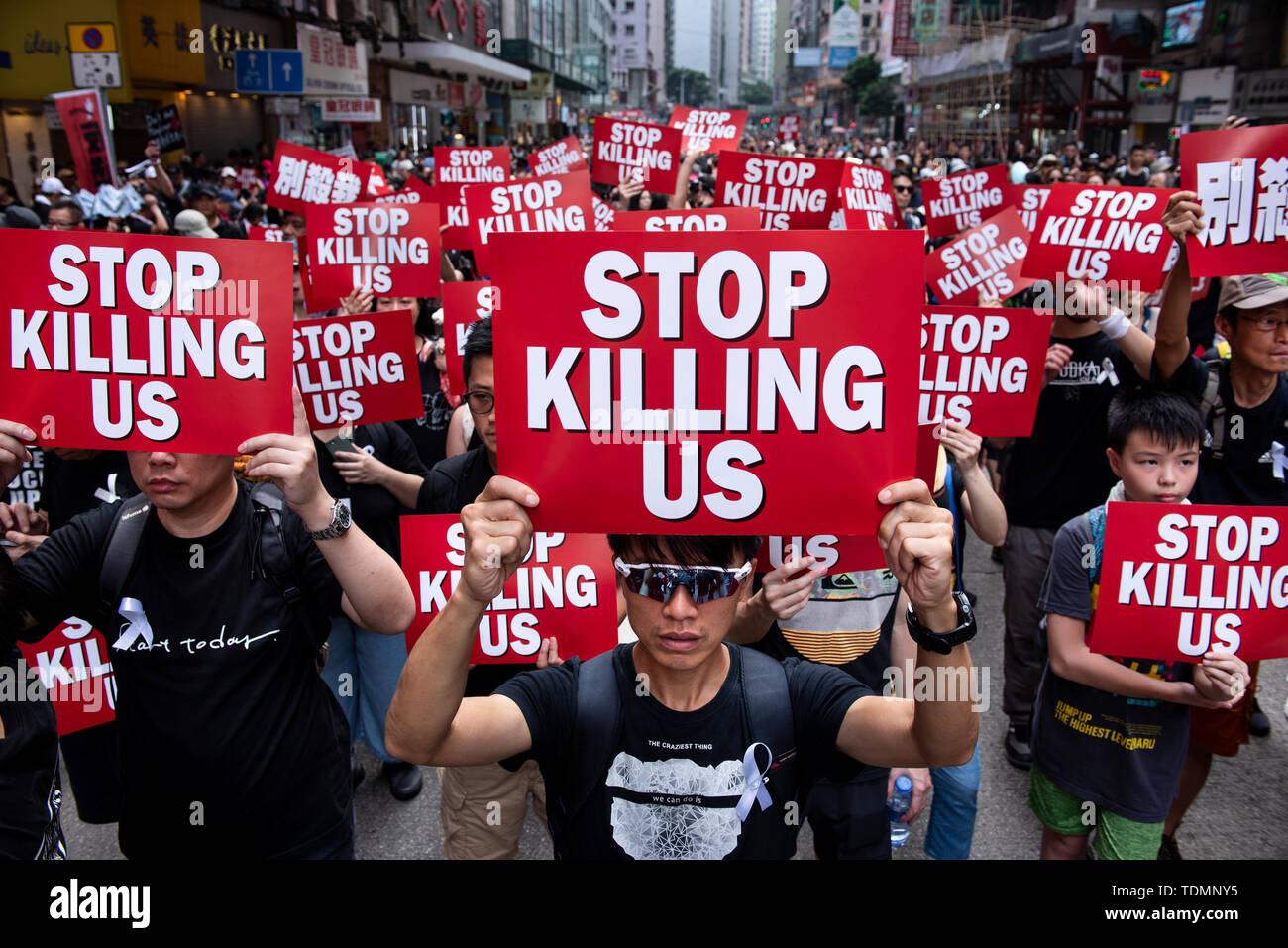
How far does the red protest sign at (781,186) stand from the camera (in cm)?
748

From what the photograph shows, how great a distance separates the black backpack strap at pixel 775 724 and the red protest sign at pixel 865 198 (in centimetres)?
574

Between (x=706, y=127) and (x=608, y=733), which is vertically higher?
(x=706, y=127)

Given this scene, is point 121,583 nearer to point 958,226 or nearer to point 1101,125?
point 958,226

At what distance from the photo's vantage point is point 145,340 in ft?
7.65

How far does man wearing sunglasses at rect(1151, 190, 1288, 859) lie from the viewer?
12.2ft

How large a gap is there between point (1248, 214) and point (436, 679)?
389cm

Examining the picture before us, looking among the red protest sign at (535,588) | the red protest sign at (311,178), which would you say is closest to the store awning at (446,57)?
the red protest sign at (311,178)

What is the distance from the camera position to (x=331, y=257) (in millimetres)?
5879

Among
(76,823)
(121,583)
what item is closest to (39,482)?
(76,823)

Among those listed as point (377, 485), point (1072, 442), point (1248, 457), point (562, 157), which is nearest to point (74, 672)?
point (377, 485)

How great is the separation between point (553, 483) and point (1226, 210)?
347 cm

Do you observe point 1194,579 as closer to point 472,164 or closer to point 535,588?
point 535,588

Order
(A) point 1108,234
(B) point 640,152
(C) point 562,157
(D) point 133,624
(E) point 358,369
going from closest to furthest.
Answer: (D) point 133,624
(E) point 358,369
(A) point 1108,234
(B) point 640,152
(C) point 562,157

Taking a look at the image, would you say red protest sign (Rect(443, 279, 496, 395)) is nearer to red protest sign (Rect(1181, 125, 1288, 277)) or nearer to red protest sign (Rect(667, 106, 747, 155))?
red protest sign (Rect(1181, 125, 1288, 277))
